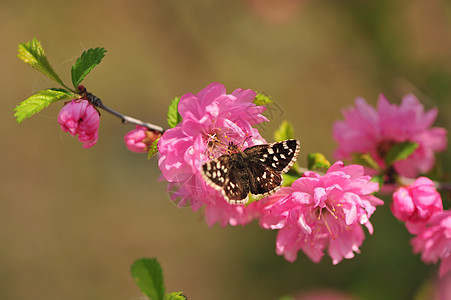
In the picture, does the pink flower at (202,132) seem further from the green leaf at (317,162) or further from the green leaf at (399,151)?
the green leaf at (399,151)

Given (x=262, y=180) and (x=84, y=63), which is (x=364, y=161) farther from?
(x=84, y=63)

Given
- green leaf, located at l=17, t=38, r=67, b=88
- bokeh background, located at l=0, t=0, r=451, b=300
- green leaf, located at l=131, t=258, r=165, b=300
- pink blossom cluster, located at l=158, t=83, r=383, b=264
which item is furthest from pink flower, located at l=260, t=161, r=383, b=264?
bokeh background, located at l=0, t=0, r=451, b=300

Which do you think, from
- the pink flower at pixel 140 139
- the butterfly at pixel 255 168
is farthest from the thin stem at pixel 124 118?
the butterfly at pixel 255 168

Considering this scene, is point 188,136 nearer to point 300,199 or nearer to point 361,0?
point 300,199

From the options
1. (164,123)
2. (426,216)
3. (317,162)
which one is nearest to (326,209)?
(317,162)

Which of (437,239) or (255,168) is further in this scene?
(437,239)

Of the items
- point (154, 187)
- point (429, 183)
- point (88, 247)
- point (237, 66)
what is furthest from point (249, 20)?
point (429, 183)

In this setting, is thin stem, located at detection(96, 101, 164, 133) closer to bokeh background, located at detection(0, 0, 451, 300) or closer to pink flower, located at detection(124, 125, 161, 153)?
pink flower, located at detection(124, 125, 161, 153)
